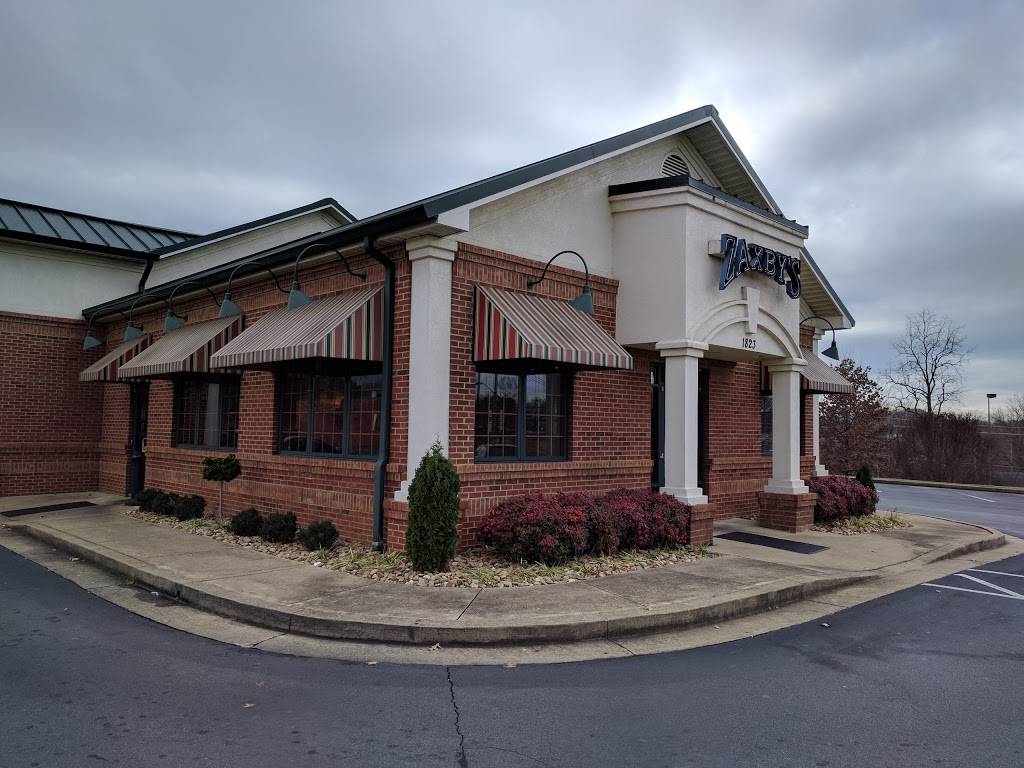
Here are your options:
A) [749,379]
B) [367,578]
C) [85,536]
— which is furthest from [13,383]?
[749,379]

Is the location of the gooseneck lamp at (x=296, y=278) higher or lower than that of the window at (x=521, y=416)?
higher

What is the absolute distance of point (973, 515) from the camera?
17.7 meters

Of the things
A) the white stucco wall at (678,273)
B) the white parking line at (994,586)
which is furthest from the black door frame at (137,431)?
the white parking line at (994,586)

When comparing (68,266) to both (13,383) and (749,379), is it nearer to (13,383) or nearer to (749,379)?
(13,383)

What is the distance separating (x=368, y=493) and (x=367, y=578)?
5.39ft

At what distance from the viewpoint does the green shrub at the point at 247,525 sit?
1063 cm

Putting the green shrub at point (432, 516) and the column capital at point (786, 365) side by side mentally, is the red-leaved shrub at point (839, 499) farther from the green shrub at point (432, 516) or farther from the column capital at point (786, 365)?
the green shrub at point (432, 516)

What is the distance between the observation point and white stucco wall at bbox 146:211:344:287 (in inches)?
684

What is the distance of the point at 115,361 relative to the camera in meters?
14.5

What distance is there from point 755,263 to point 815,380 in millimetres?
3760

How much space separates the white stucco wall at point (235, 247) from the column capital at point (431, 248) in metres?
9.12

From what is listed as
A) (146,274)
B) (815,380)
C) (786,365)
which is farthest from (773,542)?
(146,274)

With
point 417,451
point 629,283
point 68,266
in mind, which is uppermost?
point 68,266

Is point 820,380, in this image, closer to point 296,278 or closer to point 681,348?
point 681,348
